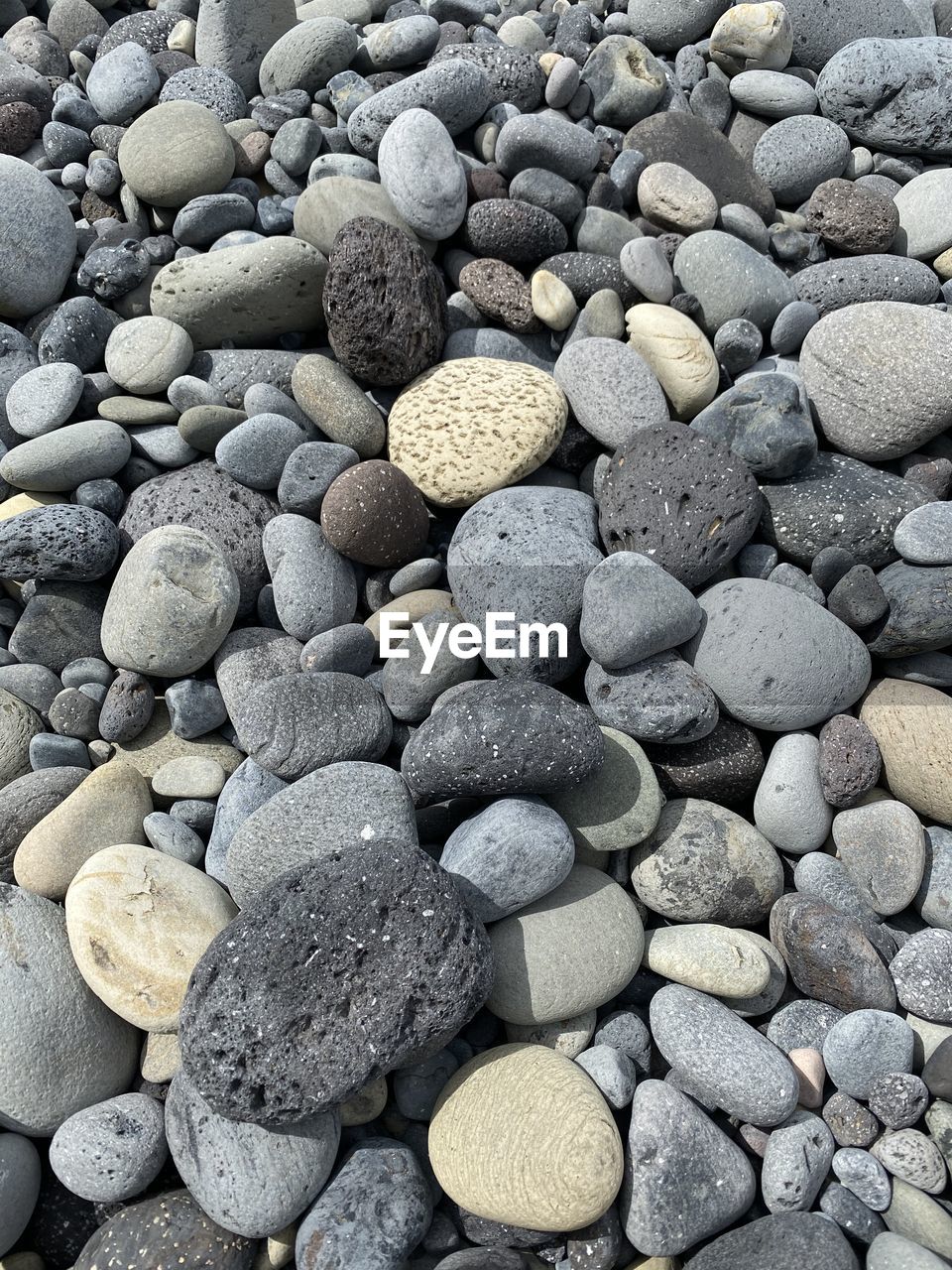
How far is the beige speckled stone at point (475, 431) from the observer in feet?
10.8

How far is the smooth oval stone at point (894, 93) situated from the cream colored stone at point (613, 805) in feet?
12.2

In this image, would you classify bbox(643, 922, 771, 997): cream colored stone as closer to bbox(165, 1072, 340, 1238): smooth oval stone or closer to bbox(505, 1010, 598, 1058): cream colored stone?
bbox(505, 1010, 598, 1058): cream colored stone

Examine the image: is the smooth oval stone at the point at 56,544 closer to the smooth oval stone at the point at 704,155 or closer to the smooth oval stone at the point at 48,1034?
the smooth oval stone at the point at 48,1034

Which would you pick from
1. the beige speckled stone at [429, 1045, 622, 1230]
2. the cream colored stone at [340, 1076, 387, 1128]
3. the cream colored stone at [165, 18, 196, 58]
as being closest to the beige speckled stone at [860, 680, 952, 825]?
the beige speckled stone at [429, 1045, 622, 1230]

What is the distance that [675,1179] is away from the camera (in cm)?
218

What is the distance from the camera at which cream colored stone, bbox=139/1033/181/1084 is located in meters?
2.35

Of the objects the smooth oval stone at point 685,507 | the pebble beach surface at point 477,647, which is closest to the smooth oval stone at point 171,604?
the pebble beach surface at point 477,647

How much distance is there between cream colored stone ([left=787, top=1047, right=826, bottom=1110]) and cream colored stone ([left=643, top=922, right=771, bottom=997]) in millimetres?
196

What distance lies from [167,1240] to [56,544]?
7.01 ft

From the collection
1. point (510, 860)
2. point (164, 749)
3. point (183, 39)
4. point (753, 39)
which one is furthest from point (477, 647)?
point (183, 39)

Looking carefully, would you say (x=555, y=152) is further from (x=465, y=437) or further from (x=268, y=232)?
(x=465, y=437)

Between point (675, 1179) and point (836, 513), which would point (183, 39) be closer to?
point (836, 513)

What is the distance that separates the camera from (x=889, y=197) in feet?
13.8

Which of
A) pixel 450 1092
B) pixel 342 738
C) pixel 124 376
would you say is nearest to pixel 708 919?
pixel 450 1092
